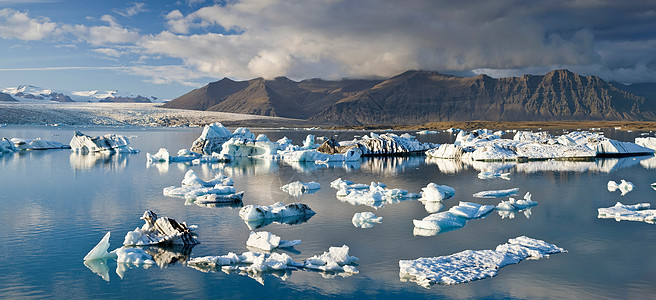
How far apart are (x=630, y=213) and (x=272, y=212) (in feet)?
35.3

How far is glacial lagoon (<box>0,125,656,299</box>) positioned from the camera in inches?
354

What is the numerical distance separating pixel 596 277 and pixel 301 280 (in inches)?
221

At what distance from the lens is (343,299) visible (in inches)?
332

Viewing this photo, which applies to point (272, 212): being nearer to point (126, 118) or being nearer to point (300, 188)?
point (300, 188)

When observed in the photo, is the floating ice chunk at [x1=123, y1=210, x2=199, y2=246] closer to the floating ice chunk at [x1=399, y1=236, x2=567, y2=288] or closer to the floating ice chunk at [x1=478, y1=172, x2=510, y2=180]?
the floating ice chunk at [x1=399, y1=236, x2=567, y2=288]

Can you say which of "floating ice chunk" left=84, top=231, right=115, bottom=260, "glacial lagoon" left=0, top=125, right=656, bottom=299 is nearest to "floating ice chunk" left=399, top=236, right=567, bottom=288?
"glacial lagoon" left=0, top=125, right=656, bottom=299

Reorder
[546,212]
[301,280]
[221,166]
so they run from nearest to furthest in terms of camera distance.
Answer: [301,280], [546,212], [221,166]

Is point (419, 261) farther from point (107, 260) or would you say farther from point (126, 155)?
point (126, 155)

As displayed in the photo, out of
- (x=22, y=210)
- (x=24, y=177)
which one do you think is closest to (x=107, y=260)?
(x=22, y=210)

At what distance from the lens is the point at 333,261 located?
10.0m

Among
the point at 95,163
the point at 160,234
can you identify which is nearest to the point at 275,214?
the point at 160,234

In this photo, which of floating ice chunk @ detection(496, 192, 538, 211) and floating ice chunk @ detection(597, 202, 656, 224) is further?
floating ice chunk @ detection(496, 192, 538, 211)

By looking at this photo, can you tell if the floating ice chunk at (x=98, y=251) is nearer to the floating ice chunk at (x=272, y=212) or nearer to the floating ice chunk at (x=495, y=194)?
the floating ice chunk at (x=272, y=212)

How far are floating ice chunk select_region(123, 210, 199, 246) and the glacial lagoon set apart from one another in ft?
1.31
